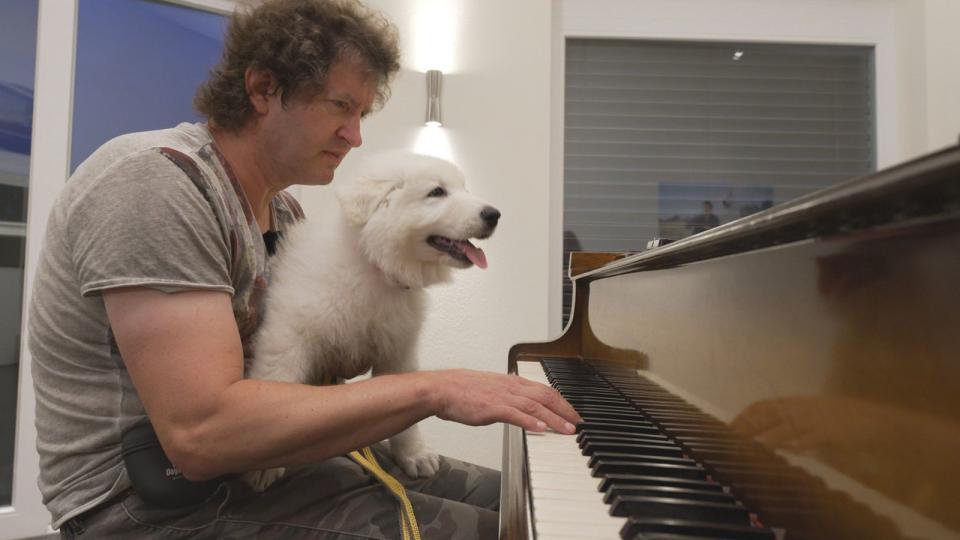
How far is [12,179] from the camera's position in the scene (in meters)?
2.27

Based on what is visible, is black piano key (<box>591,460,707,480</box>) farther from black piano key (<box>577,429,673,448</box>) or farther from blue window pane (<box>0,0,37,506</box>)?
blue window pane (<box>0,0,37,506</box>)

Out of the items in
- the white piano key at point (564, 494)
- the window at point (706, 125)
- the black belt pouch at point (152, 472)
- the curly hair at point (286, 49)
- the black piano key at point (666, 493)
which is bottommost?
the black belt pouch at point (152, 472)

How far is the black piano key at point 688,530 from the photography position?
0.47m

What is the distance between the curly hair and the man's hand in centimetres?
64

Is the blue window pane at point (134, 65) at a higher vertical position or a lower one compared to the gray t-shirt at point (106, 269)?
higher

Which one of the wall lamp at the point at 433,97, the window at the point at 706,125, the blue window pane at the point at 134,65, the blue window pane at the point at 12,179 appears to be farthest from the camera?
the window at the point at 706,125

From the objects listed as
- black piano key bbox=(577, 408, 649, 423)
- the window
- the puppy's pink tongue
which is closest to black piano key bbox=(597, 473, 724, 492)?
black piano key bbox=(577, 408, 649, 423)

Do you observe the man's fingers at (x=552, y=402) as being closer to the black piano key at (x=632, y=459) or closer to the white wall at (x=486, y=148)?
the black piano key at (x=632, y=459)

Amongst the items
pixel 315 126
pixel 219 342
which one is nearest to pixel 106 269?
pixel 219 342

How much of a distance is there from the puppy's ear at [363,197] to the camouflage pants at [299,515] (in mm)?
551

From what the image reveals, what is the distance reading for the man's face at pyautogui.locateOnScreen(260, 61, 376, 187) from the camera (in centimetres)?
108

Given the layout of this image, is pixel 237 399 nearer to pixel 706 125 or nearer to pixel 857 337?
pixel 857 337

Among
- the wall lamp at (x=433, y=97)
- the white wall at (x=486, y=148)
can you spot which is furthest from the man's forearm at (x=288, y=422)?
the wall lamp at (x=433, y=97)

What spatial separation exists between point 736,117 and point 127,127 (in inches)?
118
